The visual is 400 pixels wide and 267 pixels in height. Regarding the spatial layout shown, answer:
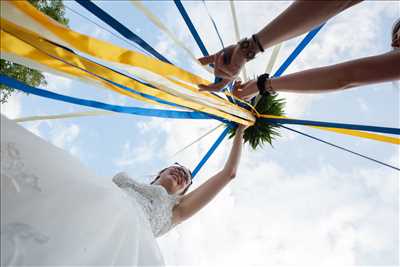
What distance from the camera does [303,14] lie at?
37.0 inches

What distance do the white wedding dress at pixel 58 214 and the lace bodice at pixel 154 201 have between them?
395mm

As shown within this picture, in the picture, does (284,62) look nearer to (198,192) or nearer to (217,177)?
(217,177)

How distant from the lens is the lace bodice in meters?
1.85

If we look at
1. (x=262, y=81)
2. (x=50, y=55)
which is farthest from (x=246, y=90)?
(x=50, y=55)

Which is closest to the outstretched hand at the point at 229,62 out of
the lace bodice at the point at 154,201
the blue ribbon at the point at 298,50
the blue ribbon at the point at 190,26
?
the blue ribbon at the point at 190,26

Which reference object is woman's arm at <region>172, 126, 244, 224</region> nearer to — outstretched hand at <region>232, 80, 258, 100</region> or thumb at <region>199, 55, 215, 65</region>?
outstretched hand at <region>232, 80, 258, 100</region>

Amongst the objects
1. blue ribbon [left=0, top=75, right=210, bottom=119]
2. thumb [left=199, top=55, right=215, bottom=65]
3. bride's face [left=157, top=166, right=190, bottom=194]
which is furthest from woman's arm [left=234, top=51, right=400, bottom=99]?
bride's face [left=157, top=166, right=190, bottom=194]

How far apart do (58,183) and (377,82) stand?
51.3 inches

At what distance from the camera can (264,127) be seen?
101 inches

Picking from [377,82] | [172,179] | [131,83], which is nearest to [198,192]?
[172,179]

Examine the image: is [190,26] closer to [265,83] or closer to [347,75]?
[265,83]

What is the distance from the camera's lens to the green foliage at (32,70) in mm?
4117

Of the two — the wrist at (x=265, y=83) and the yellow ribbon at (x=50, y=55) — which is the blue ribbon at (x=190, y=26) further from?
the wrist at (x=265, y=83)

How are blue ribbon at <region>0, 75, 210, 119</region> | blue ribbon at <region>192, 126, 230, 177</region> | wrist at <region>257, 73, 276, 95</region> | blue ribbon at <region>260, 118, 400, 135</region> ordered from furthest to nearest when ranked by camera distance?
blue ribbon at <region>192, 126, 230, 177</region>
blue ribbon at <region>260, 118, 400, 135</region>
blue ribbon at <region>0, 75, 210, 119</region>
wrist at <region>257, 73, 276, 95</region>
